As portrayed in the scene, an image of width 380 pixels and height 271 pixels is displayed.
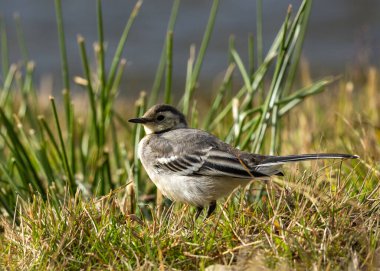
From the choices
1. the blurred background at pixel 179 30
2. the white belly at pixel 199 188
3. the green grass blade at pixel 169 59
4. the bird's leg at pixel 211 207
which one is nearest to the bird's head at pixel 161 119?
the green grass blade at pixel 169 59

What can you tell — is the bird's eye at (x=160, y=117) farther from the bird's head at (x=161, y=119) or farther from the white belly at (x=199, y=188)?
the white belly at (x=199, y=188)

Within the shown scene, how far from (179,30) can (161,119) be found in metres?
12.0

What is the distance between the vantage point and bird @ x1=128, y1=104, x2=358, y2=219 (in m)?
5.13

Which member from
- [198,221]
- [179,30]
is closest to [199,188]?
[198,221]

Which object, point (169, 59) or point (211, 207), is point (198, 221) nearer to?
point (211, 207)

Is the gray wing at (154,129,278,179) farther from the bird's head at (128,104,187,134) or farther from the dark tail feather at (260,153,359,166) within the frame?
the bird's head at (128,104,187,134)

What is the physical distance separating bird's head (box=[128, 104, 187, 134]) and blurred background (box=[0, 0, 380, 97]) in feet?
31.9

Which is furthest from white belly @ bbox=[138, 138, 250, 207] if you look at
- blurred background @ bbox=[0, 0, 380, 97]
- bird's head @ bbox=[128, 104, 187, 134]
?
blurred background @ bbox=[0, 0, 380, 97]

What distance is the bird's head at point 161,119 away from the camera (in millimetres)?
6041

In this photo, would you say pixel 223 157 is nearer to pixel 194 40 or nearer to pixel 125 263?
pixel 125 263

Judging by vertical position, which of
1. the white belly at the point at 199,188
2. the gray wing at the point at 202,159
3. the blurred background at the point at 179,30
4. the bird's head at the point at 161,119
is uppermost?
the bird's head at the point at 161,119

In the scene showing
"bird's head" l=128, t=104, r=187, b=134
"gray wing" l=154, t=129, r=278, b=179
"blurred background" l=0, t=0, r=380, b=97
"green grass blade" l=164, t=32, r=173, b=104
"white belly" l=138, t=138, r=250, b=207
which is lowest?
"blurred background" l=0, t=0, r=380, b=97

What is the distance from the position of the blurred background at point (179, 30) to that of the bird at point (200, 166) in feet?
33.3

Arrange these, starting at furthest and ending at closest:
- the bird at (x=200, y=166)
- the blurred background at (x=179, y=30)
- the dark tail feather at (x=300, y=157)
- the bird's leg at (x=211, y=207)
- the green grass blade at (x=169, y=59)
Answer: the blurred background at (x=179, y=30), the green grass blade at (x=169, y=59), the bird's leg at (x=211, y=207), the bird at (x=200, y=166), the dark tail feather at (x=300, y=157)
